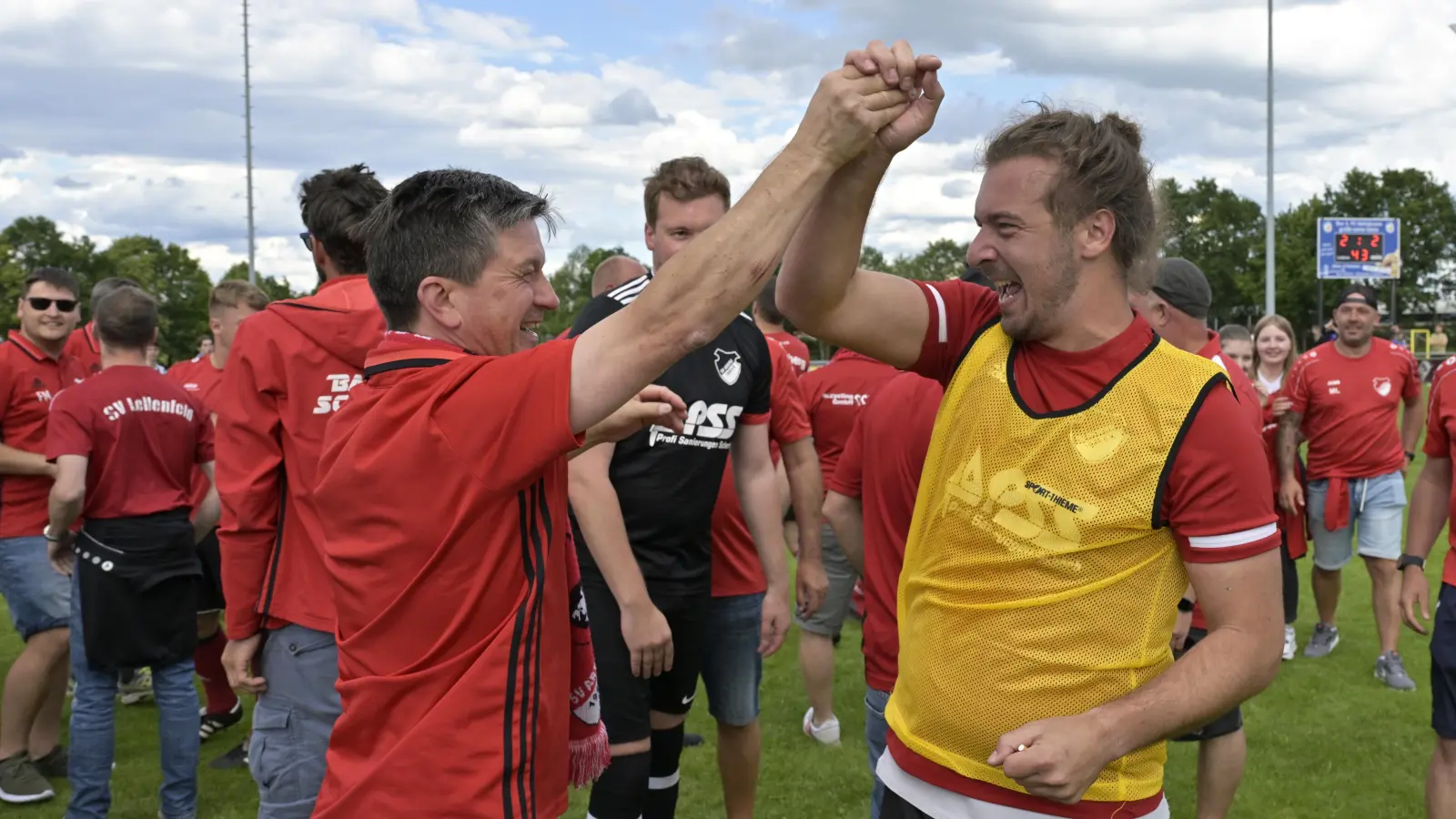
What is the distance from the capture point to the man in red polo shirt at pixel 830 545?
6543 millimetres

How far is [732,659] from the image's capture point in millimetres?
4703

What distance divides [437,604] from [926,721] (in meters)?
1.08

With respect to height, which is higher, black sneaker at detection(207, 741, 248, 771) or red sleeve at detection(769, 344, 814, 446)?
red sleeve at detection(769, 344, 814, 446)

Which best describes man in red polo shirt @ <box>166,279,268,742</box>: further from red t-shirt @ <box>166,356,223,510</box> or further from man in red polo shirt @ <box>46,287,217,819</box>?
man in red polo shirt @ <box>46,287,217,819</box>

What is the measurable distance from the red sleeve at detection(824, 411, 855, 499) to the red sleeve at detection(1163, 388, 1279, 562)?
2.15m

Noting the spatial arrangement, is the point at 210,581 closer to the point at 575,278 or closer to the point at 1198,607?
the point at 1198,607

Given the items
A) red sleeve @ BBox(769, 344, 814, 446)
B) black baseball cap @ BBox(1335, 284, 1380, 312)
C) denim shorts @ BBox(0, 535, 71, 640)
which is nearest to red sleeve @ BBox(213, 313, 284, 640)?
red sleeve @ BBox(769, 344, 814, 446)

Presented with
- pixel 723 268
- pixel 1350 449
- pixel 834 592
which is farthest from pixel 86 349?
pixel 1350 449

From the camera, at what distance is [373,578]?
2211 millimetres

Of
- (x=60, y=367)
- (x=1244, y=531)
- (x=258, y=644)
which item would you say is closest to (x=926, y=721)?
(x=1244, y=531)

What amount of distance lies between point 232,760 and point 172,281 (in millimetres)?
75980

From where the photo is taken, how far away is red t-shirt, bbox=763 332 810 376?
25.5 feet

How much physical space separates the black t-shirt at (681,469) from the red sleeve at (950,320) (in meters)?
1.59

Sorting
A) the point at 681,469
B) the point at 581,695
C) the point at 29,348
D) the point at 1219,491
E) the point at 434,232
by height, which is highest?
the point at 434,232
